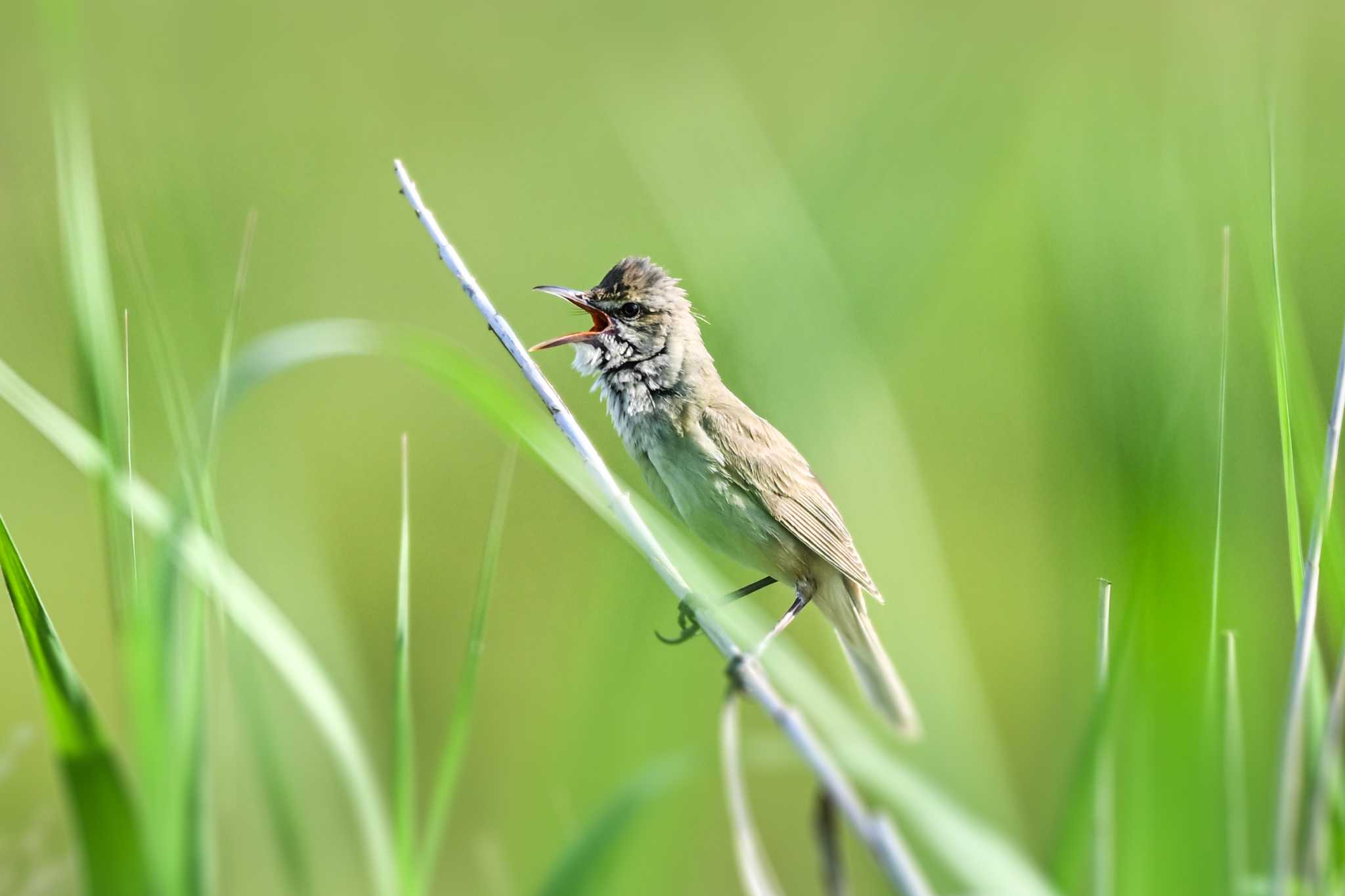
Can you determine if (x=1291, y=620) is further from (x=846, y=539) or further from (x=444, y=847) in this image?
(x=444, y=847)

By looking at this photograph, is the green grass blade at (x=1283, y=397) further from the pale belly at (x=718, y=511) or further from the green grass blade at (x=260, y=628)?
the pale belly at (x=718, y=511)

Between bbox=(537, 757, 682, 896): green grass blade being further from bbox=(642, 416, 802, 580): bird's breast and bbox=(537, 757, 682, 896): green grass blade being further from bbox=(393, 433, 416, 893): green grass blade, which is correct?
bbox=(642, 416, 802, 580): bird's breast

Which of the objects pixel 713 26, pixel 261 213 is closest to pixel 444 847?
pixel 261 213

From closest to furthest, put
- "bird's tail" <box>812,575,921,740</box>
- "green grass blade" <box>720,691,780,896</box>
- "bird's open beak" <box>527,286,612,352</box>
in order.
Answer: "green grass blade" <box>720,691,780,896</box>, "bird's tail" <box>812,575,921,740</box>, "bird's open beak" <box>527,286,612,352</box>

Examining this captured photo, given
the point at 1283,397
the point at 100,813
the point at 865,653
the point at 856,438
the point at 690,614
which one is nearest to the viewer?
the point at 100,813

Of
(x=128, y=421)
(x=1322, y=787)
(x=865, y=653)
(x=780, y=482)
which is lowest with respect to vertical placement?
(x=865, y=653)

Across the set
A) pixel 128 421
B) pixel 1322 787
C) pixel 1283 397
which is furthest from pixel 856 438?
pixel 128 421

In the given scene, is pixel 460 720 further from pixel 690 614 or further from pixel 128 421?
pixel 690 614

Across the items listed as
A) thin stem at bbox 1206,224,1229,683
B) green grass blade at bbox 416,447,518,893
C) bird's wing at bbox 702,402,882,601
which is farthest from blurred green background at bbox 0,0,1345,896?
bird's wing at bbox 702,402,882,601
